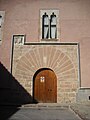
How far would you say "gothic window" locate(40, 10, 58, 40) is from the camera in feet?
46.5

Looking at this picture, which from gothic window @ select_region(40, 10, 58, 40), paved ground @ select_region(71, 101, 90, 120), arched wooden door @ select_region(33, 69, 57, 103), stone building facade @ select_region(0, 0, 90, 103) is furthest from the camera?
gothic window @ select_region(40, 10, 58, 40)

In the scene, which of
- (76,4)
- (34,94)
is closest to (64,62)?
(34,94)

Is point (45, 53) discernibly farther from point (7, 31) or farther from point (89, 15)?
point (89, 15)

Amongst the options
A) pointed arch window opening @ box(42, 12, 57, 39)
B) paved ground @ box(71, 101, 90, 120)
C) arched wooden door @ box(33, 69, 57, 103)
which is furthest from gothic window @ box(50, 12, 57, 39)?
paved ground @ box(71, 101, 90, 120)

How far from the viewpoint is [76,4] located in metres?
14.4

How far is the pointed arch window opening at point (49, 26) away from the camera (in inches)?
559

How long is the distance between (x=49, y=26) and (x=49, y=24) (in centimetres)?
13

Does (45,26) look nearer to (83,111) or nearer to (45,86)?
(45,86)

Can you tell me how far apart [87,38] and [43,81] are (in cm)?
362

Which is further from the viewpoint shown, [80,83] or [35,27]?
[35,27]

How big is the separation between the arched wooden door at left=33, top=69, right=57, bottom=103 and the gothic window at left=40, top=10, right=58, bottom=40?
2.17 meters

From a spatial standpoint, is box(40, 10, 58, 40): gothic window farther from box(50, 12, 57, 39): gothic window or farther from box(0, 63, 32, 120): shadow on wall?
box(0, 63, 32, 120): shadow on wall

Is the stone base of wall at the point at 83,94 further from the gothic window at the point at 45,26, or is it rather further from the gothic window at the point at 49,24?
the gothic window at the point at 45,26

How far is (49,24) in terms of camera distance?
14250mm
